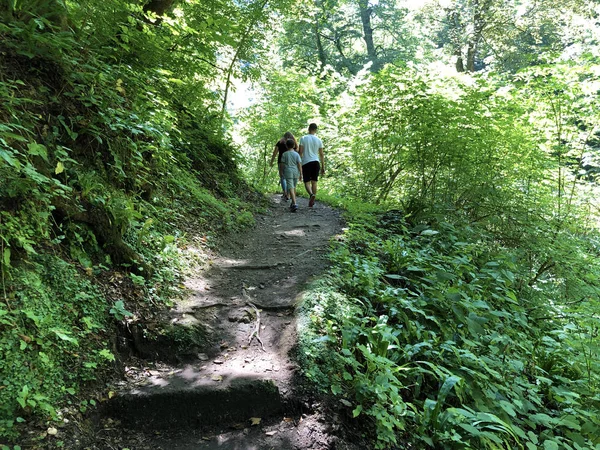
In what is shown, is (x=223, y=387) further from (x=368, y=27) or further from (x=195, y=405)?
(x=368, y=27)

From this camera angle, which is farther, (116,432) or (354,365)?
(354,365)

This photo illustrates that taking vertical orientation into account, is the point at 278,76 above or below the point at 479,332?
above

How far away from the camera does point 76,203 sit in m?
3.30

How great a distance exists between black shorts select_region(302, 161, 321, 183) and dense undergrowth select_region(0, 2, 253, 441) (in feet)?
13.2

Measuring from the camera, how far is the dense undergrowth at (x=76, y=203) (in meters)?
2.42

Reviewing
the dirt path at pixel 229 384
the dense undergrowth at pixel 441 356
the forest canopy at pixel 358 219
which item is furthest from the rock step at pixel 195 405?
the dense undergrowth at pixel 441 356

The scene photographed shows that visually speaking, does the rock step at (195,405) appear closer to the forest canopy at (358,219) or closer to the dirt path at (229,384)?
the dirt path at (229,384)

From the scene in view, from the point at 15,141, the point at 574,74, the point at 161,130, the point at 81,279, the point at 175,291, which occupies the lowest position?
the point at 175,291

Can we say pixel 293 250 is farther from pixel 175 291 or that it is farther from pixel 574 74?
pixel 574 74

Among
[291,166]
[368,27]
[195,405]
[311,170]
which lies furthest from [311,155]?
[368,27]

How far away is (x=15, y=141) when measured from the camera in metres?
2.94

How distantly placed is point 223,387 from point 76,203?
212 centimetres

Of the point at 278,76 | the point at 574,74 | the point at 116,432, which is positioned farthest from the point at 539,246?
the point at 278,76

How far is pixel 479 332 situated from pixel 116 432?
3130 millimetres
